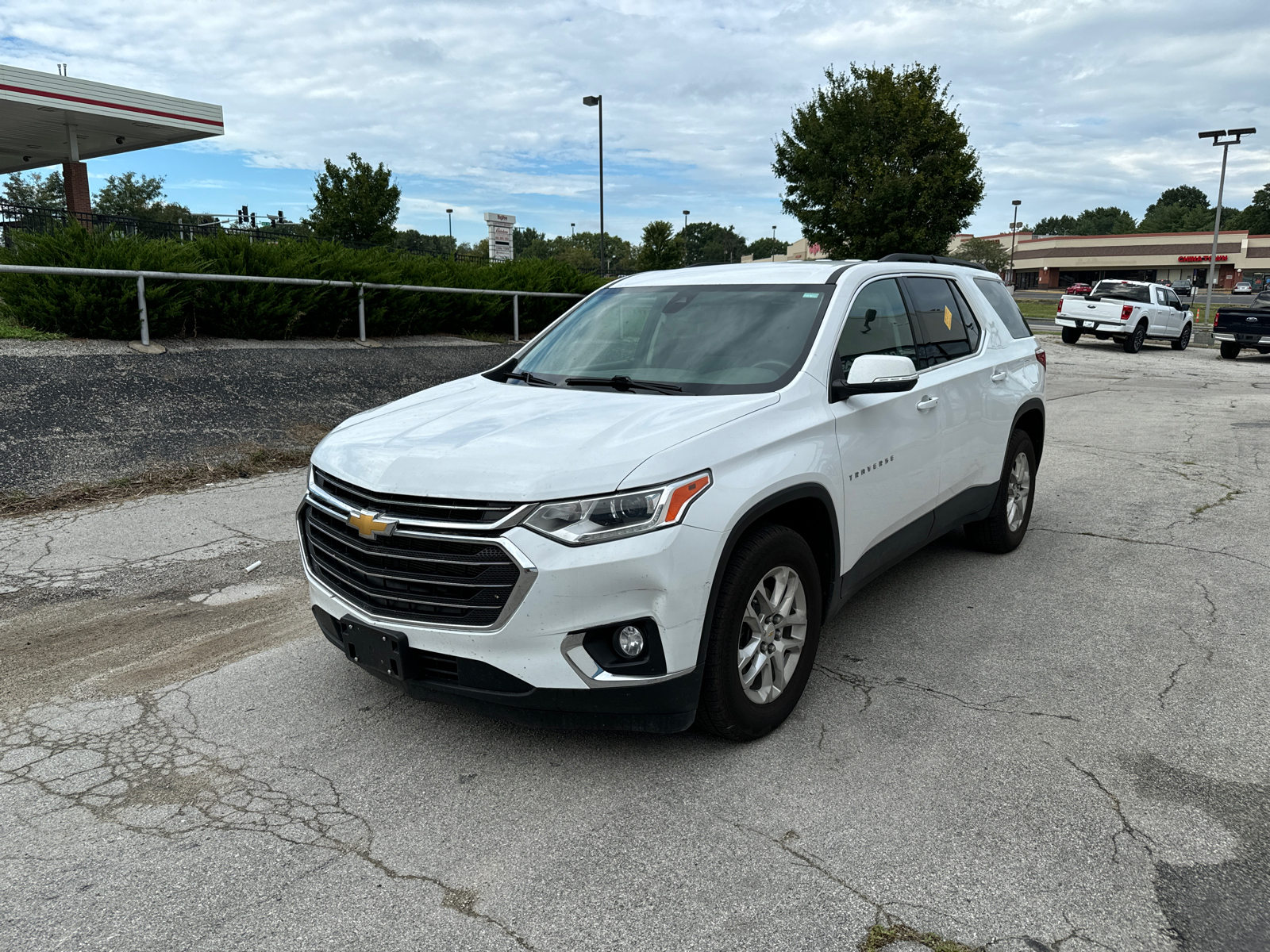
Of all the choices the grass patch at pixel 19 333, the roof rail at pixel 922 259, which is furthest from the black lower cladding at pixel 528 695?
the grass patch at pixel 19 333

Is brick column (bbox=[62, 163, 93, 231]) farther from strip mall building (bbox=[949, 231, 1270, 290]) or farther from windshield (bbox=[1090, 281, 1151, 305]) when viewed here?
strip mall building (bbox=[949, 231, 1270, 290])

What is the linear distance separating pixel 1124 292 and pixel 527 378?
85.3ft

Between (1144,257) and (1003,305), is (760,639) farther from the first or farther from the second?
(1144,257)

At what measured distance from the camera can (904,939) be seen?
242 centimetres

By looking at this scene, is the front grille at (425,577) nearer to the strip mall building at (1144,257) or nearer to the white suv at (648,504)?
the white suv at (648,504)

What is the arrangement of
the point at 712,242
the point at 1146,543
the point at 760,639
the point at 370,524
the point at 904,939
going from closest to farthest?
1. the point at 904,939
2. the point at 370,524
3. the point at 760,639
4. the point at 1146,543
5. the point at 712,242

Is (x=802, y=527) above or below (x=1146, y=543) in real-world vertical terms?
above

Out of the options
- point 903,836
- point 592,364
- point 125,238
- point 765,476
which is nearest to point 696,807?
point 903,836

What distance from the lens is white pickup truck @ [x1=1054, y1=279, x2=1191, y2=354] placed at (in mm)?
25125


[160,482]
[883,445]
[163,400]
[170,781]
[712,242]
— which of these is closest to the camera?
[170,781]

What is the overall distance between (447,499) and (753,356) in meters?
1.61

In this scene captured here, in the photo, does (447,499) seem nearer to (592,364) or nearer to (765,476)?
(765,476)

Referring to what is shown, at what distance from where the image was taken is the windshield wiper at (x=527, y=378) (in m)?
4.23

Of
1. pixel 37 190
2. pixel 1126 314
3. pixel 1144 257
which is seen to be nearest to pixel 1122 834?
pixel 1126 314
